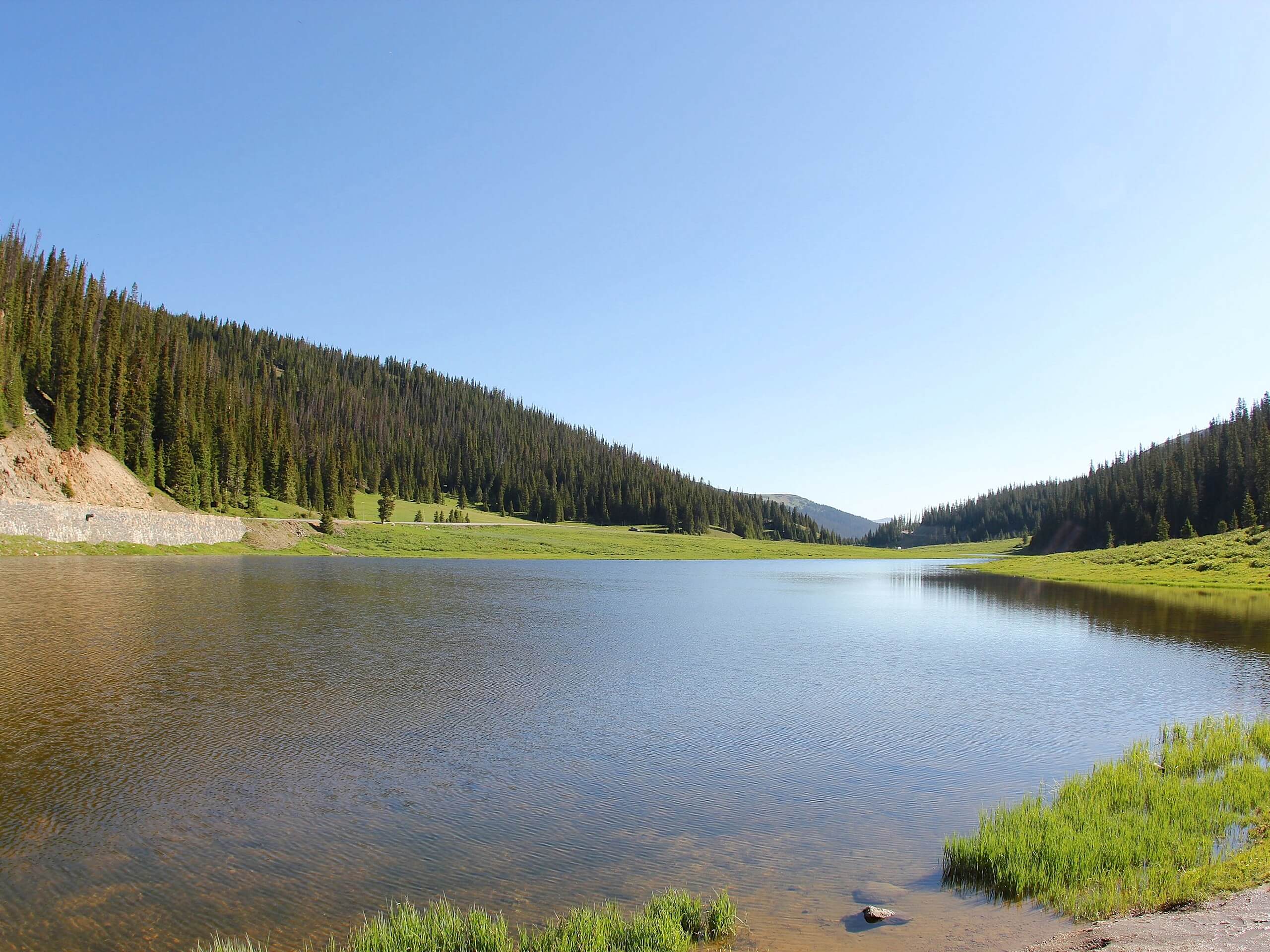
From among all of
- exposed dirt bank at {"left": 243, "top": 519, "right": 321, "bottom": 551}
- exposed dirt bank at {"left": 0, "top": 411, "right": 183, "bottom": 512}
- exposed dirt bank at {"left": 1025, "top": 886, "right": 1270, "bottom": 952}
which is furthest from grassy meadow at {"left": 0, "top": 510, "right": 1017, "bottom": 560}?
exposed dirt bank at {"left": 1025, "top": 886, "right": 1270, "bottom": 952}

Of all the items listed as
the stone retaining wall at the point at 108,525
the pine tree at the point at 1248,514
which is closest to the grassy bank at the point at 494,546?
the stone retaining wall at the point at 108,525

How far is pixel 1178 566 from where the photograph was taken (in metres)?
72.0

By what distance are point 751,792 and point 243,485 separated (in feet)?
342

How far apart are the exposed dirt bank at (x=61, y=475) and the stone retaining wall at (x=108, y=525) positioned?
158cm

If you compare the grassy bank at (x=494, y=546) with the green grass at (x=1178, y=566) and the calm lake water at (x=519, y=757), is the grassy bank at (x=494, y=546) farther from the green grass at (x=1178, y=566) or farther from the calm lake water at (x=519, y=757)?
the green grass at (x=1178, y=566)

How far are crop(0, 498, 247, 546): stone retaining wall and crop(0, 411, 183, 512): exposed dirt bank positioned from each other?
5.20 ft

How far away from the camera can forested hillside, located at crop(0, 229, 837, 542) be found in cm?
7500

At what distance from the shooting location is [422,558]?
281 feet

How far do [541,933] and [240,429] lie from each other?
111997 millimetres

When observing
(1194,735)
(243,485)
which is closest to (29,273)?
(243,485)

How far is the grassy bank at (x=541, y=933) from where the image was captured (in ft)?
22.0

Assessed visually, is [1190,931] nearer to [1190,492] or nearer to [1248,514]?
[1248,514]

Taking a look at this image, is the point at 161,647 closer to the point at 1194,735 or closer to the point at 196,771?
the point at 196,771

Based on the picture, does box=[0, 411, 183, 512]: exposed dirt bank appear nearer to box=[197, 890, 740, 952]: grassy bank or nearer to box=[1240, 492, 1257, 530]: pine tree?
box=[197, 890, 740, 952]: grassy bank
